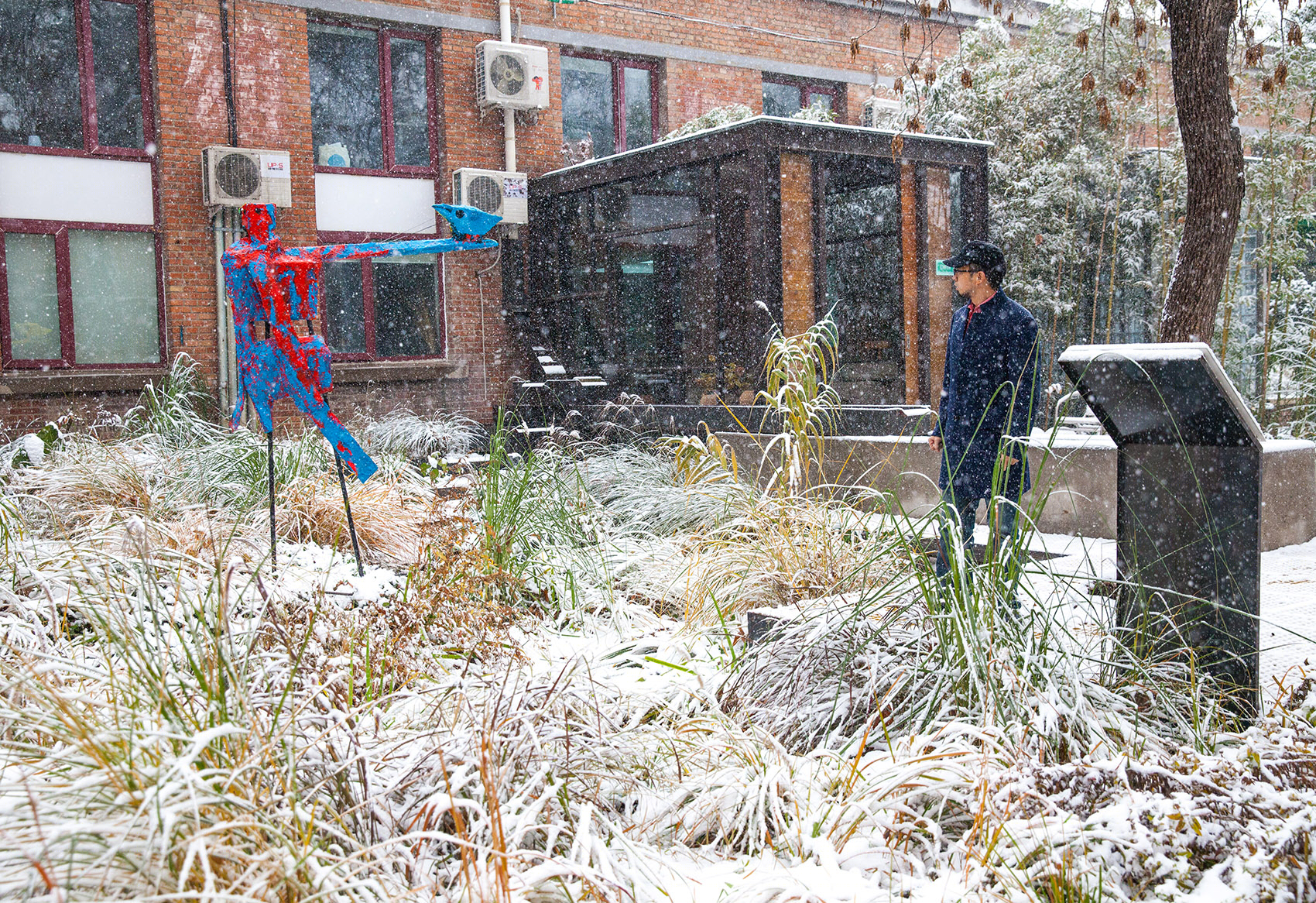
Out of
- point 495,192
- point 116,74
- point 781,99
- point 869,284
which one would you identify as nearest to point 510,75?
point 495,192

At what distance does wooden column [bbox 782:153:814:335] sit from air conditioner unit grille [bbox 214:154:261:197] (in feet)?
16.4

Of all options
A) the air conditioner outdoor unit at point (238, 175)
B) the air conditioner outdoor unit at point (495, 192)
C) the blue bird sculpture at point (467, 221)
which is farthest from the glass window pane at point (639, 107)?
the blue bird sculpture at point (467, 221)

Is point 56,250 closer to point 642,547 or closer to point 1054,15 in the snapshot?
point 642,547

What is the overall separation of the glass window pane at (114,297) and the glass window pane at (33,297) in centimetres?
17

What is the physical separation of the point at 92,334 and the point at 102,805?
30.6 ft

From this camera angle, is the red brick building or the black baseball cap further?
the red brick building

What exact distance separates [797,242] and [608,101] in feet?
15.1

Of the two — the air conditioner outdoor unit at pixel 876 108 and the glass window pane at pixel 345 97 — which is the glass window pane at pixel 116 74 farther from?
the air conditioner outdoor unit at pixel 876 108

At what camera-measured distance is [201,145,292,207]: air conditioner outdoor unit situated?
9586 millimetres

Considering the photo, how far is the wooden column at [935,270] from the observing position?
373 inches

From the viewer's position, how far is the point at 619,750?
7.59ft

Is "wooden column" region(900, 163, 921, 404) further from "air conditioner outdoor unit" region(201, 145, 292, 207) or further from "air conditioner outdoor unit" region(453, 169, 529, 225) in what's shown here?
A: "air conditioner outdoor unit" region(201, 145, 292, 207)

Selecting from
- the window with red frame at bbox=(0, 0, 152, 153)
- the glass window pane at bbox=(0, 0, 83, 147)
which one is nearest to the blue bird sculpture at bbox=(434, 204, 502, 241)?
the window with red frame at bbox=(0, 0, 152, 153)

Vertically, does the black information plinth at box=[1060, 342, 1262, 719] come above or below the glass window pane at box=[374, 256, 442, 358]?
below
